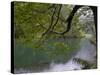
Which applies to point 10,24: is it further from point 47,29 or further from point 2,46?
point 47,29

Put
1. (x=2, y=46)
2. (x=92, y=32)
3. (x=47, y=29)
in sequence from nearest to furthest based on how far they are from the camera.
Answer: (x=2, y=46) < (x=47, y=29) < (x=92, y=32)

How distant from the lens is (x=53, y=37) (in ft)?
7.99

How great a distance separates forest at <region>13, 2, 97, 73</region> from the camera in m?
2.30

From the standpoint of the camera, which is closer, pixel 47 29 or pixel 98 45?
pixel 47 29

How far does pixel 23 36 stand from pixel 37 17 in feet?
0.82

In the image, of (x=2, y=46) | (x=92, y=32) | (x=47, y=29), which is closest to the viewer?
(x=2, y=46)

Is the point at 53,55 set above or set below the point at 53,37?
below

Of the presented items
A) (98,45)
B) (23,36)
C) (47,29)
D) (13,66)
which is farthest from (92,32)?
(13,66)

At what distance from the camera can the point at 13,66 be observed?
2252 millimetres

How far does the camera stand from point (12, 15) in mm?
2266

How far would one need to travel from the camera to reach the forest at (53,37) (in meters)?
Result: 2.30

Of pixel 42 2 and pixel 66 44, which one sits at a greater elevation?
pixel 42 2

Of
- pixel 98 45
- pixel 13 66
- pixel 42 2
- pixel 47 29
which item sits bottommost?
pixel 13 66

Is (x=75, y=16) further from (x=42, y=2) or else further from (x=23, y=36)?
(x=23, y=36)
